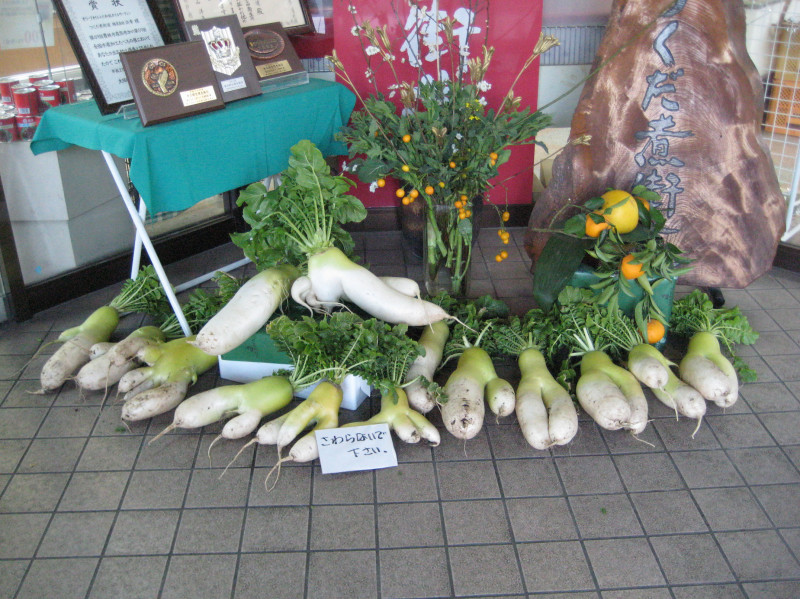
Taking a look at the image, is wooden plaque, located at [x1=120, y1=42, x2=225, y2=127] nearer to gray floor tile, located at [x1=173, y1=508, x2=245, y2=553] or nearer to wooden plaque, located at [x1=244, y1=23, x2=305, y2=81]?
wooden plaque, located at [x1=244, y1=23, x2=305, y2=81]

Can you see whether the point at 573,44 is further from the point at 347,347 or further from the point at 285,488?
the point at 285,488

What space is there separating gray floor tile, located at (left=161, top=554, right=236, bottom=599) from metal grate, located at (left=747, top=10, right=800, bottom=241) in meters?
3.45

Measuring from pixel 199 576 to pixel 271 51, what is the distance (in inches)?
103

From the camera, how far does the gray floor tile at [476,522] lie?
2361 mm

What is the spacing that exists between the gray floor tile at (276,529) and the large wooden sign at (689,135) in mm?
2036

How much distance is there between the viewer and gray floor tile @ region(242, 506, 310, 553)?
7.64ft

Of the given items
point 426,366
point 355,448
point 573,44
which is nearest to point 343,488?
point 355,448

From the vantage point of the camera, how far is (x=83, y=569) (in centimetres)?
225

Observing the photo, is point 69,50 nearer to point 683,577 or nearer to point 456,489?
point 456,489

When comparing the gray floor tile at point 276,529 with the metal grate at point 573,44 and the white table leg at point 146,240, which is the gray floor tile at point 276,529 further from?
the metal grate at point 573,44

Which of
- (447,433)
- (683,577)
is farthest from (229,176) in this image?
(683,577)

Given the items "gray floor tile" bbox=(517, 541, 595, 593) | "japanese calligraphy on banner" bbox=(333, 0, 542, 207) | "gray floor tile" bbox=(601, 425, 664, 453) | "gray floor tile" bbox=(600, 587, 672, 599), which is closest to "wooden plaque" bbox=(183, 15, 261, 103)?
"japanese calligraphy on banner" bbox=(333, 0, 542, 207)

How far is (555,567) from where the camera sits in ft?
7.39

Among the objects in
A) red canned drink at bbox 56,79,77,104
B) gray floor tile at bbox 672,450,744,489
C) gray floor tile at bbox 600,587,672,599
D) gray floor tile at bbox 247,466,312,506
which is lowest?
gray floor tile at bbox 672,450,744,489
